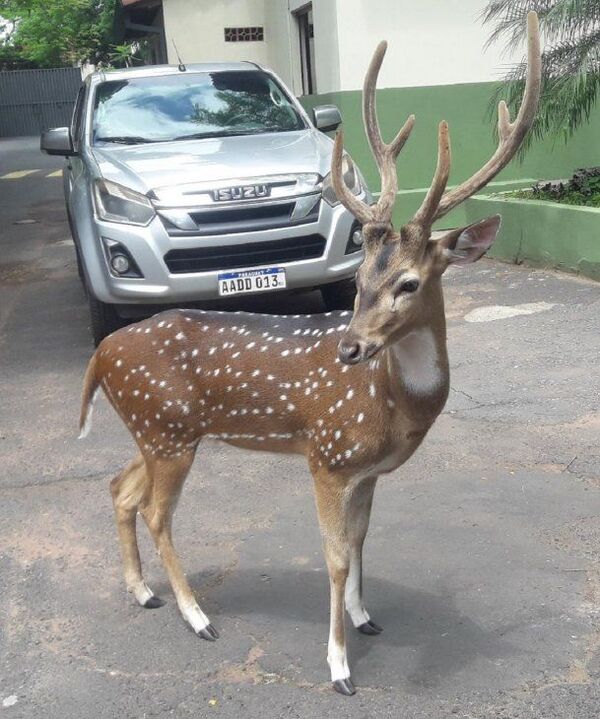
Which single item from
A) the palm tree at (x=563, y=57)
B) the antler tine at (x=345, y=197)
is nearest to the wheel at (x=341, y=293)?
the palm tree at (x=563, y=57)

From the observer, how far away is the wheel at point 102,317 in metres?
7.41

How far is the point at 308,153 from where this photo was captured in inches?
293

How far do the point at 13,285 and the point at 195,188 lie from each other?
15.0 feet

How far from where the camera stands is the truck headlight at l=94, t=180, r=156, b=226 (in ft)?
22.6

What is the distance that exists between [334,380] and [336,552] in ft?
2.16

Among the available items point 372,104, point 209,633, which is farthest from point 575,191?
point 209,633

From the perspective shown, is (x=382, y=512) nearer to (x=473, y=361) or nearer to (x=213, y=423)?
(x=213, y=423)

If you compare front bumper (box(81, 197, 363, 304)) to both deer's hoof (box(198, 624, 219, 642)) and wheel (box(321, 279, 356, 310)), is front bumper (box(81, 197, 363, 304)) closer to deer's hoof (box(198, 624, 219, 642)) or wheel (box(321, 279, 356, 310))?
wheel (box(321, 279, 356, 310))

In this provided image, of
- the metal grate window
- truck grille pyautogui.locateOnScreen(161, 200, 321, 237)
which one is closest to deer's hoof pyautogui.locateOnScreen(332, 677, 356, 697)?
truck grille pyautogui.locateOnScreen(161, 200, 321, 237)

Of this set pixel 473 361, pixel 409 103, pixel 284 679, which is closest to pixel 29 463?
pixel 284 679

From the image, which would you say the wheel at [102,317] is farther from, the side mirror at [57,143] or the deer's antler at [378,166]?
the deer's antler at [378,166]

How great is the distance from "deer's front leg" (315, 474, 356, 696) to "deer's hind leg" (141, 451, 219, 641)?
0.60m

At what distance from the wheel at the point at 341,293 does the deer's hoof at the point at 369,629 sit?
158 inches

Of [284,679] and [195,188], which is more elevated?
[195,188]
